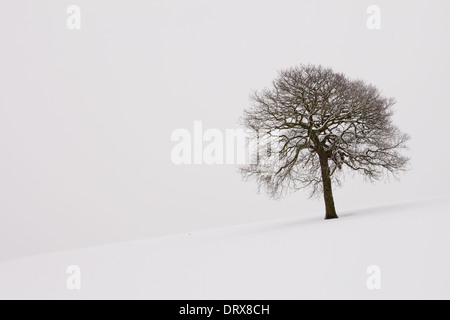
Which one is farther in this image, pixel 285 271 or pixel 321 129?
pixel 321 129

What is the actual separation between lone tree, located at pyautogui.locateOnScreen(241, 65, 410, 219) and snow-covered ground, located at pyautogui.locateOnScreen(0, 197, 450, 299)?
7919 millimetres

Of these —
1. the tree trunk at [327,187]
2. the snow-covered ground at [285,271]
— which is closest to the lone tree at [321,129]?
the tree trunk at [327,187]

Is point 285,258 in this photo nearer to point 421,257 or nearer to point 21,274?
point 421,257

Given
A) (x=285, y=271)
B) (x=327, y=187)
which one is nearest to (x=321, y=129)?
(x=327, y=187)

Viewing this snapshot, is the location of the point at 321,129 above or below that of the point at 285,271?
above

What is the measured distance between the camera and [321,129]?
64.8 ft

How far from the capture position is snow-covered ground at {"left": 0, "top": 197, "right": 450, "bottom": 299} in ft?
22.8

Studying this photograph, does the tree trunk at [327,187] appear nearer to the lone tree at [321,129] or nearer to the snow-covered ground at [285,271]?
the lone tree at [321,129]

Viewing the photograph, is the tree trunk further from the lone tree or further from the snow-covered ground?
the snow-covered ground

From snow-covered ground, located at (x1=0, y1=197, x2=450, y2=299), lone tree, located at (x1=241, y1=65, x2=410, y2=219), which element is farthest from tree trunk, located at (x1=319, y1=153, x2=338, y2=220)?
snow-covered ground, located at (x1=0, y1=197, x2=450, y2=299)

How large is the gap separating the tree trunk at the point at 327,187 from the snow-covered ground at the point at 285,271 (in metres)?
7.03

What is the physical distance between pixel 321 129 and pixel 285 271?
43.0 feet

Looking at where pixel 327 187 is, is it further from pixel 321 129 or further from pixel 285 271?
pixel 285 271
